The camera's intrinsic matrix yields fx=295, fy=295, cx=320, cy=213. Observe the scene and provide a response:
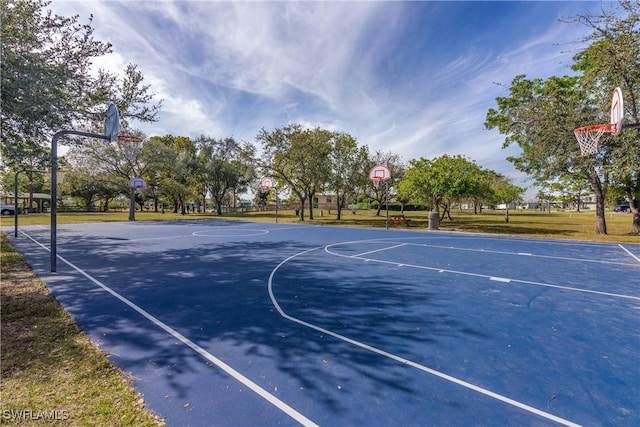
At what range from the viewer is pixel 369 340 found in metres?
3.71

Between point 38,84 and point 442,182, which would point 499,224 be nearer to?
point 442,182

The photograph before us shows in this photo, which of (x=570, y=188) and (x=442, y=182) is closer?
(x=442, y=182)

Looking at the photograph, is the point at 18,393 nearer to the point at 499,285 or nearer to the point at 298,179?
the point at 499,285

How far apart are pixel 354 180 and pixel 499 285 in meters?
23.8

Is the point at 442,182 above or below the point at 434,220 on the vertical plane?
above

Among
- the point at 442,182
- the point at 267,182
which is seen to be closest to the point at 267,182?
the point at 267,182

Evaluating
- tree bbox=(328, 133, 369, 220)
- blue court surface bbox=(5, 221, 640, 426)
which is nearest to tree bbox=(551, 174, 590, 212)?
tree bbox=(328, 133, 369, 220)

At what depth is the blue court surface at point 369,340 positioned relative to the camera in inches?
99.3

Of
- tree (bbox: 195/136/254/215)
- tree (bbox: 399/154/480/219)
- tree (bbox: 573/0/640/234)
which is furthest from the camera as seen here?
tree (bbox: 195/136/254/215)

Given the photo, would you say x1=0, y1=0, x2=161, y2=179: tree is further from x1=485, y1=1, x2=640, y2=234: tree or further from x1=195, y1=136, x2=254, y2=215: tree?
x1=195, y1=136, x2=254, y2=215: tree

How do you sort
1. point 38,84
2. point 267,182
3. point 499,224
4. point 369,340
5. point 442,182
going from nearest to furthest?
1. point 369,340
2. point 38,84
3. point 442,182
4. point 499,224
5. point 267,182

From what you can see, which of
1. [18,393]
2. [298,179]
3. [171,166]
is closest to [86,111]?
[18,393]

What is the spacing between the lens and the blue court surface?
99.3 inches

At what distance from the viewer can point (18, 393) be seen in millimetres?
2631
